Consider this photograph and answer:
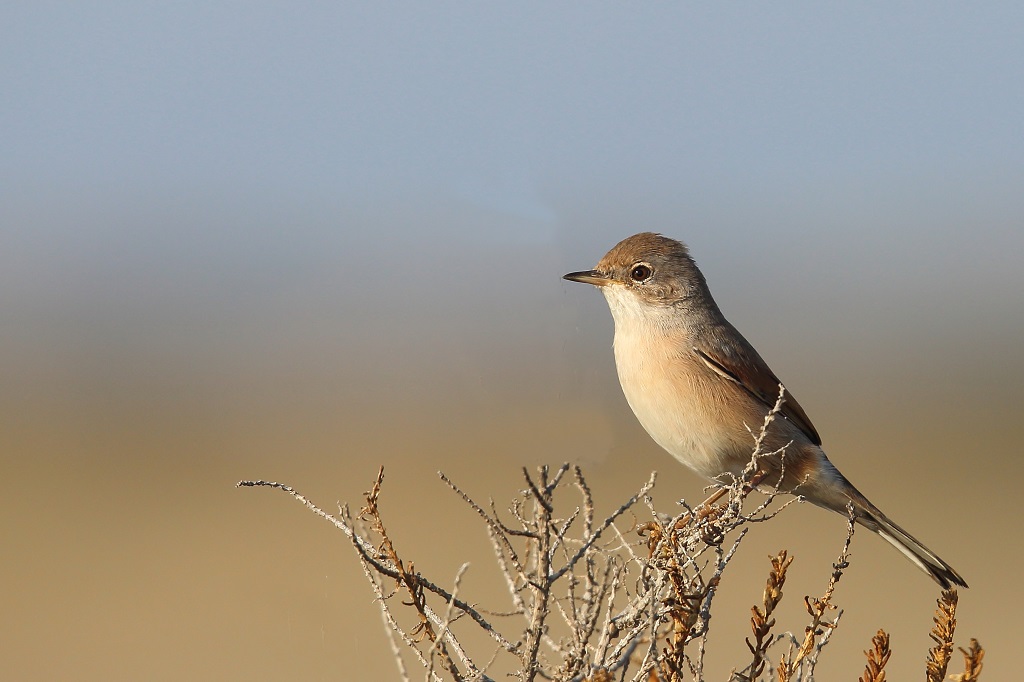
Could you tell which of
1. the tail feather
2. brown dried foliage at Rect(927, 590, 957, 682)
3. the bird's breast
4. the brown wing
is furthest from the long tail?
brown dried foliage at Rect(927, 590, 957, 682)

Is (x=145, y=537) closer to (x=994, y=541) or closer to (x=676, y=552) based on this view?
(x=994, y=541)

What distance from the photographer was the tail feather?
4969mm

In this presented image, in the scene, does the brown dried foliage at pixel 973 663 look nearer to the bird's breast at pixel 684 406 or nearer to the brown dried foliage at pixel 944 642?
the brown dried foliage at pixel 944 642

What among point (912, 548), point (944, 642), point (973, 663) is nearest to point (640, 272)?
point (912, 548)

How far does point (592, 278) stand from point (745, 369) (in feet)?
3.26

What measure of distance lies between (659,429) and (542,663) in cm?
212

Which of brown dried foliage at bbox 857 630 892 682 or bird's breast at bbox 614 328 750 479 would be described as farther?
bird's breast at bbox 614 328 750 479

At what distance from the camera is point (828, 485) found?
542cm

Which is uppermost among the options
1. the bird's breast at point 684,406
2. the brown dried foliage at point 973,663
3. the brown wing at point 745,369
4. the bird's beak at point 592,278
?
the bird's beak at point 592,278

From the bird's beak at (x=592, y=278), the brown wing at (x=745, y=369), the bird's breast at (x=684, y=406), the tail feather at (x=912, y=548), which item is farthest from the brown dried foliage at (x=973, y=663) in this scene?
the bird's beak at (x=592, y=278)

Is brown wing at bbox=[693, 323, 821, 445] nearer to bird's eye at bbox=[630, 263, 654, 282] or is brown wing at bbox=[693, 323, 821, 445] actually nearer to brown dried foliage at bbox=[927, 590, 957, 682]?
bird's eye at bbox=[630, 263, 654, 282]

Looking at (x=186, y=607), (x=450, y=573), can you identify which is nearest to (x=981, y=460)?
(x=450, y=573)

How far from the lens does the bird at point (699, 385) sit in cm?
505

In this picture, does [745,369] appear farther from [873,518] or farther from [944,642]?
[944,642]
